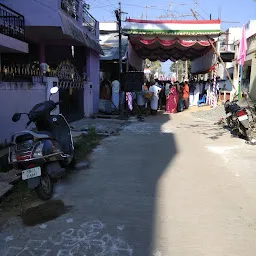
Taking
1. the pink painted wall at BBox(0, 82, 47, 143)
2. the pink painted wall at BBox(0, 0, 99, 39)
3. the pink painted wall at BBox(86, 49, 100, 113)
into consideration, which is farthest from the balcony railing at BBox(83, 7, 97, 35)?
the pink painted wall at BBox(0, 82, 47, 143)

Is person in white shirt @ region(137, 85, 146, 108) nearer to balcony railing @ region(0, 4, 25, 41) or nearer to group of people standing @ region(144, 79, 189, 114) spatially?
group of people standing @ region(144, 79, 189, 114)

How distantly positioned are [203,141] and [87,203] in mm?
5305

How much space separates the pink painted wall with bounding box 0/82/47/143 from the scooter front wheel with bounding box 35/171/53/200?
293 centimetres

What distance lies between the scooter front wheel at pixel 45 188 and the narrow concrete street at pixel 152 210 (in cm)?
17

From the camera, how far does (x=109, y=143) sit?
27.1ft

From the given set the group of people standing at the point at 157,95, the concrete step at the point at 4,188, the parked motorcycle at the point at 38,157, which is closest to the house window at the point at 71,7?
the group of people standing at the point at 157,95

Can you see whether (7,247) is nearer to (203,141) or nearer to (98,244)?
(98,244)

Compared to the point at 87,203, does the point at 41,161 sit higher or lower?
higher

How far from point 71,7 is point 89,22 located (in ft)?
10.8

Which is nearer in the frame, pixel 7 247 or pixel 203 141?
pixel 7 247

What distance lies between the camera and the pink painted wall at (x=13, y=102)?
22.3 feet

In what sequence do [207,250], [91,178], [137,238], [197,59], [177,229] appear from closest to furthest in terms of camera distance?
[207,250]
[137,238]
[177,229]
[91,178]
[197,59]

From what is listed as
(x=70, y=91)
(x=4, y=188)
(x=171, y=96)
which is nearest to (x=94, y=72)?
(x=70, y=91)

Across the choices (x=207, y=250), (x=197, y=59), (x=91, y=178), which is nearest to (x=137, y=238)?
(x=207, y=250)
